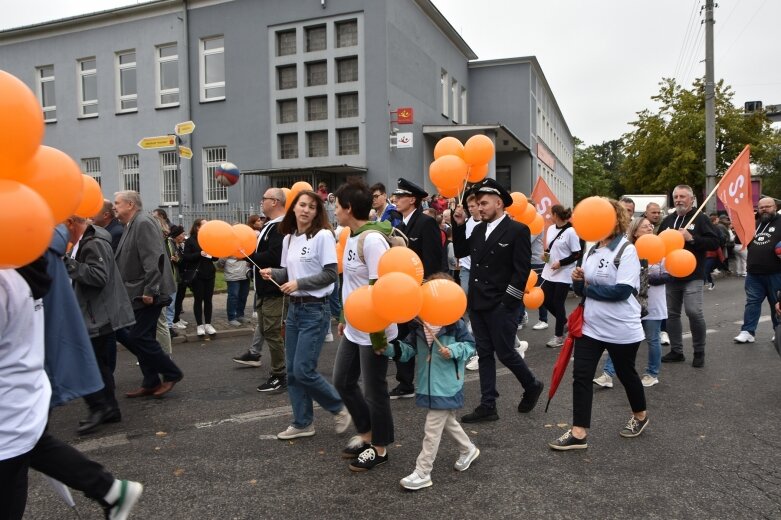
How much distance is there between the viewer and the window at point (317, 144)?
2248 centimetres

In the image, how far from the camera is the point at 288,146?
22906mm

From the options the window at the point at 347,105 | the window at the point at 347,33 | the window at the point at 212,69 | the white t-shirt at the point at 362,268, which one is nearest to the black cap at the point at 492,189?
the white t-shirt at the point at 362,268

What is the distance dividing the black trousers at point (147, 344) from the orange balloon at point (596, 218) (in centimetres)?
393

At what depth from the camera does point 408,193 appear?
230 inches

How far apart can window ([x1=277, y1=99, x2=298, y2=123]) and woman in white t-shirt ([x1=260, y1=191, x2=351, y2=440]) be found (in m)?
18.9

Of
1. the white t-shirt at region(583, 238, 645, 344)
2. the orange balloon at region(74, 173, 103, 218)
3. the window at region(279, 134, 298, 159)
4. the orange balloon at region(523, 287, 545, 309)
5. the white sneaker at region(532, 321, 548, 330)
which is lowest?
the white sneaker at region(532, 321, 548, 330)

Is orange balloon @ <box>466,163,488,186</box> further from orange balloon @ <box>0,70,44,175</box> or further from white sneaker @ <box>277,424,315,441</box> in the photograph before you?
orange balloon @ <box>0,70,44,175</box>

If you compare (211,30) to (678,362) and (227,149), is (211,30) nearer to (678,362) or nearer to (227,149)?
(227,149)

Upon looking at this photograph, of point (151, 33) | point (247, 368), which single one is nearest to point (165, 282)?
point (247, 368)

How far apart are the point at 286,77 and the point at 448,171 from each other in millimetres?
18075

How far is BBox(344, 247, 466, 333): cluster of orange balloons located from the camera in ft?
10.8

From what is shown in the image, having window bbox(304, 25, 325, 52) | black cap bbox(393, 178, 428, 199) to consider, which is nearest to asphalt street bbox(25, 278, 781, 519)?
black cap bbox(393, 178, 428, 199)

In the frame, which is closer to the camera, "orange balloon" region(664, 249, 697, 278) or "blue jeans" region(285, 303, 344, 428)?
"blue jeans" region(285, 303, 344, 428)

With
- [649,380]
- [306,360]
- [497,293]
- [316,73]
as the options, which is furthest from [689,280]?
[316,73]
